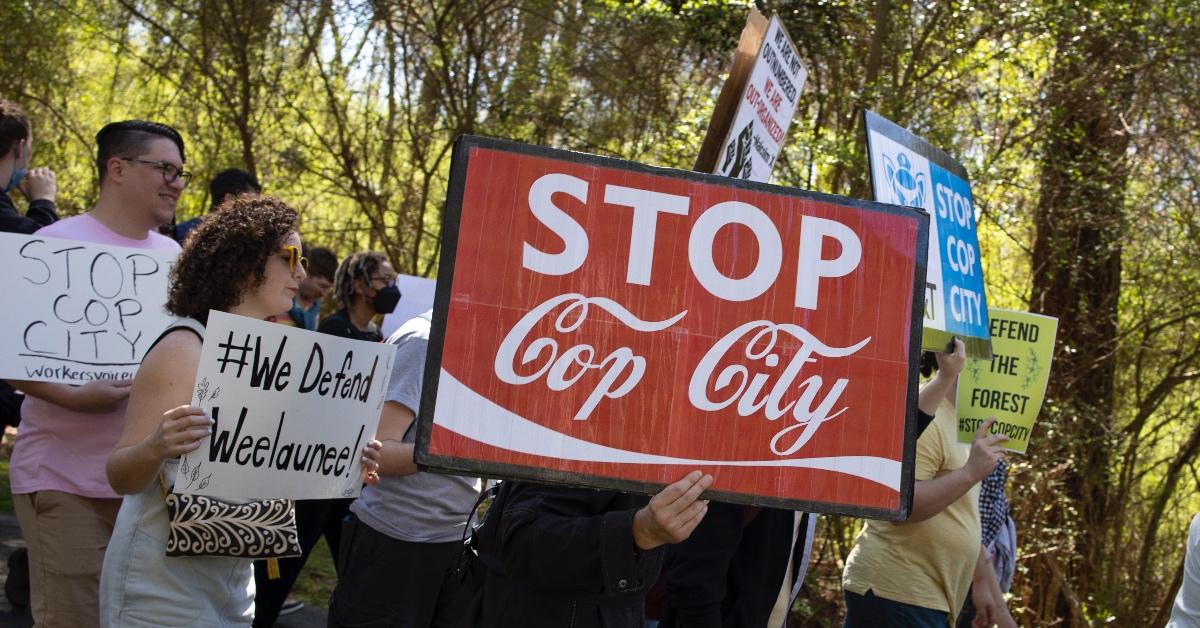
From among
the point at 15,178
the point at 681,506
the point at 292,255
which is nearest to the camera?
the point at 681,506

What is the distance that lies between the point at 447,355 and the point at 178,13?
10.2 m

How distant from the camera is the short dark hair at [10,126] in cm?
477

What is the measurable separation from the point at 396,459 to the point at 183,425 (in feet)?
3.34

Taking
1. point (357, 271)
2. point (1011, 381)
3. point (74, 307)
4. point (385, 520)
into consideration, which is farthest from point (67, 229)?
point (1011, 381)

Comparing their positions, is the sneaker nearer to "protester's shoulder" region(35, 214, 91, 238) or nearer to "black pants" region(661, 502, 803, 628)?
"protester's shoulder" region(35, 214, 91, 238)

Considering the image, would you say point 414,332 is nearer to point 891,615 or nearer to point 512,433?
point 512,433

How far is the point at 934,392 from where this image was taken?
158 inches

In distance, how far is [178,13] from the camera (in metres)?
11.6

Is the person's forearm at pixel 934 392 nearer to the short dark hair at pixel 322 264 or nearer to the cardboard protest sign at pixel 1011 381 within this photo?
the cardboard protest sign at pixel 1011 381

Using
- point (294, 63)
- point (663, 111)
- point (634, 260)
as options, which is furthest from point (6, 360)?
point (294, 63)

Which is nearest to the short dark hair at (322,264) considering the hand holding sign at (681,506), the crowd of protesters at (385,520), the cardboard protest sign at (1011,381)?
the crowd of protesters at (385,520)

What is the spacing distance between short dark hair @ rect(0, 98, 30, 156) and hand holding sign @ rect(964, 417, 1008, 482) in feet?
12.8

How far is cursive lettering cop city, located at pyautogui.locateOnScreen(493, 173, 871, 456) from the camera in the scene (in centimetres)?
259

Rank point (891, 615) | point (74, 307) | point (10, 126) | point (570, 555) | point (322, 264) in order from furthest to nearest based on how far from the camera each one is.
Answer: point (322, 264) → point (10, 126) → point (891, 615) → point (74, 307) → point (570, 555)
